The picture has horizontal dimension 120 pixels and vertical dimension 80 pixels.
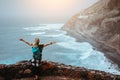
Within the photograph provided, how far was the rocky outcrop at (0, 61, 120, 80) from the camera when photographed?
43.7 ft

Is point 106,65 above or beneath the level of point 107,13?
beneath

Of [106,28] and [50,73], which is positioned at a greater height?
[106,28]

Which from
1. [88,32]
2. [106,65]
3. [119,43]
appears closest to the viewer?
[106,65]

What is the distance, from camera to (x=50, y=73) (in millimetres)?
13961

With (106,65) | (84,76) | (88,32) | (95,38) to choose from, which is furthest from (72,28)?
(84,76)

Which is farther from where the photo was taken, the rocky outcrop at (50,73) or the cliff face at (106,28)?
the cliff face at (106,28)

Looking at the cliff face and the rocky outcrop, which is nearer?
the rocky outcrop

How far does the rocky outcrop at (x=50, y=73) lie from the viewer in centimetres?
1332

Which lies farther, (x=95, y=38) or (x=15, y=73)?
(x=95, y=38)

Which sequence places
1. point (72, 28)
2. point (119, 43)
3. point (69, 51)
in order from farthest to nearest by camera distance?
point (72, 28)
point (69, 51)
point (119, 43)

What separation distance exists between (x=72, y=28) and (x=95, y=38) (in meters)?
34.5

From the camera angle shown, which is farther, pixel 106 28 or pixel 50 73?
pixel 106 28

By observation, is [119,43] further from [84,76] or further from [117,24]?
[84,76]

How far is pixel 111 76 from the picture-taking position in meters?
13.3
